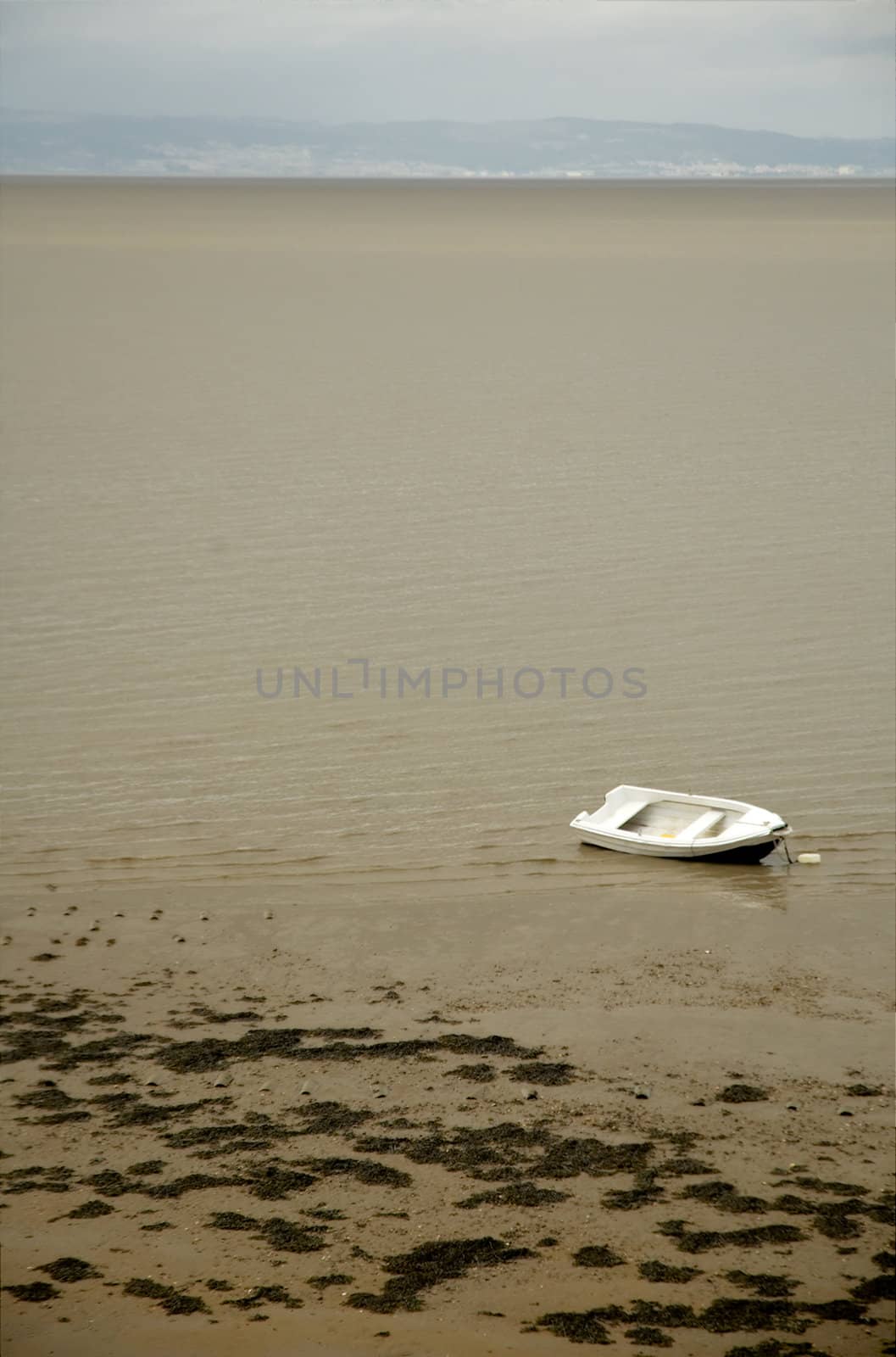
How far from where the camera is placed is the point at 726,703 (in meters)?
18.6

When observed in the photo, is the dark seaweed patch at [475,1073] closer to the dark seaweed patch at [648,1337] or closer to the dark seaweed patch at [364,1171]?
the dark seaweed patch at [364,1171]

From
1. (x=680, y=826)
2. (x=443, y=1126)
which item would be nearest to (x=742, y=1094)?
(x=443, y=1126)

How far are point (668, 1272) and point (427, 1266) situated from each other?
129 centimetres

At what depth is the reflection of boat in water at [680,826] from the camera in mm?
14648

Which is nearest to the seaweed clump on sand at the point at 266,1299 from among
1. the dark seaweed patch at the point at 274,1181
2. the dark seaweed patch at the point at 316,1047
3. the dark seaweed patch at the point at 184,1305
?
the dark seaweed patch at the point at 184,1305

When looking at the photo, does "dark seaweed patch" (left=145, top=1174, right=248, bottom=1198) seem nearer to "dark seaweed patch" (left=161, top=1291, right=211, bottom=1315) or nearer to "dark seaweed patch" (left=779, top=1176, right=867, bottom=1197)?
"dark seaweed patch" (left=161, top=1291, right=211, bottom=1315)

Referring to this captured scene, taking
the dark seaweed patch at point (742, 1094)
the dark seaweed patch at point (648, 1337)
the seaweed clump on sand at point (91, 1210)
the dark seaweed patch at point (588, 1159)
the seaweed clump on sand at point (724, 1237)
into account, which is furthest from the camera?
the dark seaweed patch at point (742, 1094)

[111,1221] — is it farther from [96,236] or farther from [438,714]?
[96,236]

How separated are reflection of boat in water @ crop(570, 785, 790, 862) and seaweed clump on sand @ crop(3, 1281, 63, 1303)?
7.80 m

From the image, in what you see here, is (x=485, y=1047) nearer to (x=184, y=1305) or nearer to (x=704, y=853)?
(x=184, y=1305)

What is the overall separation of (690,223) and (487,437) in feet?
382

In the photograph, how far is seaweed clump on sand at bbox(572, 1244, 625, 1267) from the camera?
8.52m

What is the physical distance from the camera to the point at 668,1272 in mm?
8438

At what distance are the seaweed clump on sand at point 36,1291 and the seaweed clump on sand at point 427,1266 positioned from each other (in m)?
Result: 1.53
